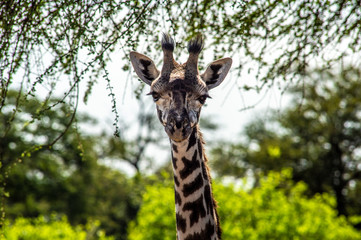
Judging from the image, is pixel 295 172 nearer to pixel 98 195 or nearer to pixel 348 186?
pixel 348 186

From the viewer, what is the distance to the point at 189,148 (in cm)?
518

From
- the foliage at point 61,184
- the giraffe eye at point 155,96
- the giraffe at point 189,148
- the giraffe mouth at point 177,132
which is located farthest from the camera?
the foliage at point 61,184

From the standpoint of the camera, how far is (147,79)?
567 cm

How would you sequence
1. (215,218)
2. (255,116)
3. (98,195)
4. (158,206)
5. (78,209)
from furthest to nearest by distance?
(255,116)
(98,195)
(78,209)
(158,206)
(215,218)

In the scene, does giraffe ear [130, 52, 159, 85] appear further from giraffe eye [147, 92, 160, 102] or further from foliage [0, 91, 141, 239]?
foliage [0, 91, 141, 239]

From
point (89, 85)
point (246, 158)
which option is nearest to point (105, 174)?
point (246, 158)

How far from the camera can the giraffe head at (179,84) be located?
4680mm

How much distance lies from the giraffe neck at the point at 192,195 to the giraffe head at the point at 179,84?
331 mm

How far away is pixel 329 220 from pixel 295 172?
2439 cm

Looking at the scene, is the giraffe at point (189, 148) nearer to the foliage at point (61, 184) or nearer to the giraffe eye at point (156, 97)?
the giraffe eye at point (156, 97)

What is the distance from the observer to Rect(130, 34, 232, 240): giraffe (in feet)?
16.3

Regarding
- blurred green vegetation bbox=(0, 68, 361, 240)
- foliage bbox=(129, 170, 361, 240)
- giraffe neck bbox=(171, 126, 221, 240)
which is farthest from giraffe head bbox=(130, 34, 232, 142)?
blurred green vegetation bbox=(0, 68, 361, 240)

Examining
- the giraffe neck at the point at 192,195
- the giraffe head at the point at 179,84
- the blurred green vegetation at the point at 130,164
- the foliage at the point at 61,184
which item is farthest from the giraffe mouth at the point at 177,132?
the foliage at the point at 61,184

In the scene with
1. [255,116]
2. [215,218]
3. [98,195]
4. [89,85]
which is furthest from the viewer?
[255,116]
